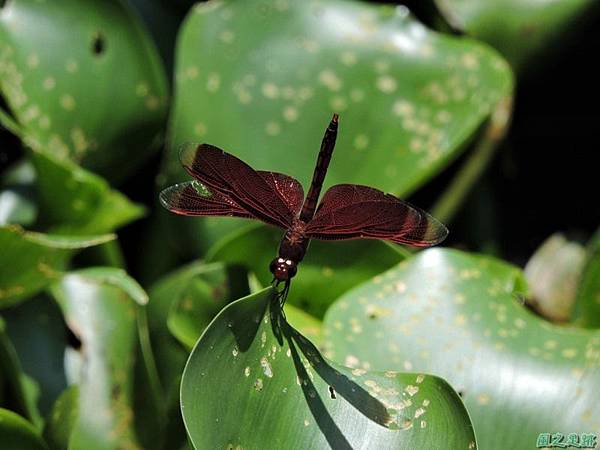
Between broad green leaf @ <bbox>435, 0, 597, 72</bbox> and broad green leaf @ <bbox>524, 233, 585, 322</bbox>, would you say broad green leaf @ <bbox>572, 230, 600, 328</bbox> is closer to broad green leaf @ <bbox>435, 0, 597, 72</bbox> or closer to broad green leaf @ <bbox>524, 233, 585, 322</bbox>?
broad green leaf @ <bbox>524, 233, 585, 322</bbox>

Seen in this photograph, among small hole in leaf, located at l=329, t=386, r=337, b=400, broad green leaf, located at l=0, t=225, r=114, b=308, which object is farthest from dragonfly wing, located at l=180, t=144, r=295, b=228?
broad green leaf, located at l=0, t=225, r=114, b=308

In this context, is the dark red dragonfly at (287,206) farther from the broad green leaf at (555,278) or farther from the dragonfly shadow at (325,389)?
the broad green leaf at (555,278)

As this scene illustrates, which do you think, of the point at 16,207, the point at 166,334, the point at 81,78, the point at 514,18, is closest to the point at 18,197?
the point at 16,207

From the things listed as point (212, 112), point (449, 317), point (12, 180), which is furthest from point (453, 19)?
point (12, 180)

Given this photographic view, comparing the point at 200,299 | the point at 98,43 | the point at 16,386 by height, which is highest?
the point at 98,43

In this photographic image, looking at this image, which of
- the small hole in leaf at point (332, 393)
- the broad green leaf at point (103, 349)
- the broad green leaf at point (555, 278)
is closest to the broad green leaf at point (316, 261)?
the broad green leaf at point (103, 349)

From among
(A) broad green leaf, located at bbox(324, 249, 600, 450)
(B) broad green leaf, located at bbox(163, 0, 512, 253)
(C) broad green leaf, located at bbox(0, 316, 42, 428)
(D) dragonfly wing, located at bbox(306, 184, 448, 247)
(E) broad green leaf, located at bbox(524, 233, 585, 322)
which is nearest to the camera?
(D) dragonfly wing, located at bbox(306, 184, 448, 247)

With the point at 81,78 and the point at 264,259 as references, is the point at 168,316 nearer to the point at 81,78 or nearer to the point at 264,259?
the point at 264,259
